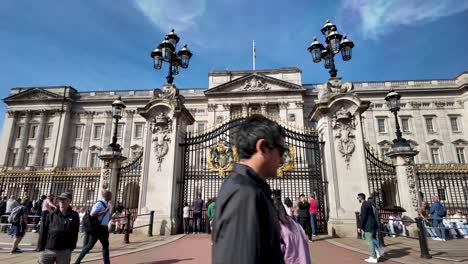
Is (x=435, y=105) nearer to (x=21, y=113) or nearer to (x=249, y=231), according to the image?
(x=249, y=231)

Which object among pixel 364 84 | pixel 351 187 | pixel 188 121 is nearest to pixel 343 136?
pixel 351 187

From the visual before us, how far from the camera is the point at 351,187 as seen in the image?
1074 centimetres

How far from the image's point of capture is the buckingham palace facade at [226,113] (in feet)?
139

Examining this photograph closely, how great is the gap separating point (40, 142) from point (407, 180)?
56.0 meters

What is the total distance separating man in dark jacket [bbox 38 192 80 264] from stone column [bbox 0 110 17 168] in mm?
56588

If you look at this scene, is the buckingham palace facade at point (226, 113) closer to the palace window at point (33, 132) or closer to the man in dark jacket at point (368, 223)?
the palace window at point (33, 132)

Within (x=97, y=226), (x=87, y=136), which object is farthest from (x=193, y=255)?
(x=87, y=136)

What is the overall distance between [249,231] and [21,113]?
206 ft

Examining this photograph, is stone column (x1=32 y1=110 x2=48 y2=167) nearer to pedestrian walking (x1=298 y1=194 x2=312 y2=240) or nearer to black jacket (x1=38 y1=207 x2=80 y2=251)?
pedestrian walking (x1=298 y1=194 x2=312 y2=240)

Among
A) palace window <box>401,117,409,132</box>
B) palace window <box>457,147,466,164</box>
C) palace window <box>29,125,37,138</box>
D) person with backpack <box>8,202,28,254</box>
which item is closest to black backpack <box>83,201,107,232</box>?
person with backpack <box>8,202,28,254</box>

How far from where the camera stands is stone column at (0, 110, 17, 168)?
156 ft

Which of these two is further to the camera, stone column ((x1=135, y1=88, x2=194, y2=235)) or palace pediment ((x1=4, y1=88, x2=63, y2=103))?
palace pediment ((x1=4, y1=88, x2=63, y2=103))

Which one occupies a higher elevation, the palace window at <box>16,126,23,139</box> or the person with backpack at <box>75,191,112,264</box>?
the palace window at <box>16,126,23,139</box>

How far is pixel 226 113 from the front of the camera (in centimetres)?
4209
